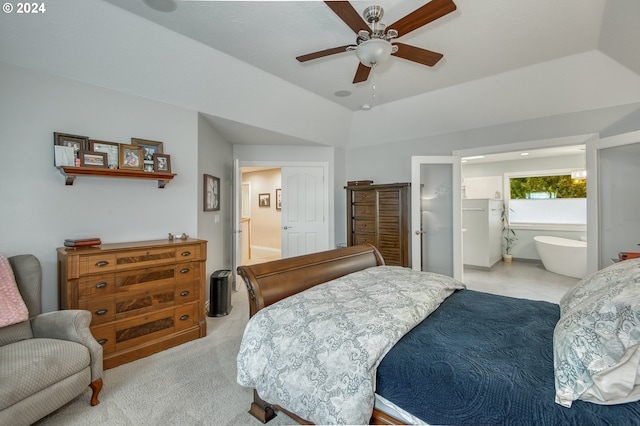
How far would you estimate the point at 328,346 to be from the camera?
1342mm

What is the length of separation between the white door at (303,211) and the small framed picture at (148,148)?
242 cm

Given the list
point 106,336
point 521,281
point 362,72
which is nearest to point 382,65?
point 362,72

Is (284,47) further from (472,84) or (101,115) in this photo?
(472,84)

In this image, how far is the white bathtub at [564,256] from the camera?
5234 mm

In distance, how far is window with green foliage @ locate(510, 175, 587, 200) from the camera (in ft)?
21.7

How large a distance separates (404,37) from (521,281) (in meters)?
4.71

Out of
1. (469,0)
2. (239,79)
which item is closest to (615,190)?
(469,0)

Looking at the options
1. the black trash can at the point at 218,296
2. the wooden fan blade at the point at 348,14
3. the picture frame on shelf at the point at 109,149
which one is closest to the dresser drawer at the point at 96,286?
the picture frame on shelf at the point at 109,149

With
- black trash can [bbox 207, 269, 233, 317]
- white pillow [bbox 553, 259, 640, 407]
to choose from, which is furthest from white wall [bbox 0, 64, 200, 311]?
white pillow [bbox 553, 259, 640, 407]

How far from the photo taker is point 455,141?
4.55 meters

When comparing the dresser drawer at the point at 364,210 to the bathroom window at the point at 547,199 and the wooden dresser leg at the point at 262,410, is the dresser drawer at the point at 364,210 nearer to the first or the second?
the wooden dresser leg at the point at 262,410

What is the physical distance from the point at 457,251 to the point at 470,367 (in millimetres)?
3511

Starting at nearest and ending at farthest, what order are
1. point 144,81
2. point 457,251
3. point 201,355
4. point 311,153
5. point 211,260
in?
point 201,355
point 144,81
point 211,260
point 457,251
point 311,153

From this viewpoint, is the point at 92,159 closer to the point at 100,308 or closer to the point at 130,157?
the point at 130,157
